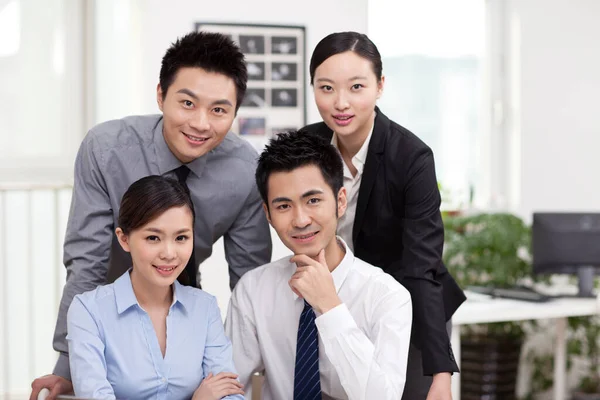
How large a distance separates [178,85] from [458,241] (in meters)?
2.65

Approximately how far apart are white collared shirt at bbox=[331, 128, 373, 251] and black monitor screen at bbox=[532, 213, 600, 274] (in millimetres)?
2102

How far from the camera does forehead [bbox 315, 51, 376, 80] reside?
1.84 metres

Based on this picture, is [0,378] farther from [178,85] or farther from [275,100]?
[178,85]

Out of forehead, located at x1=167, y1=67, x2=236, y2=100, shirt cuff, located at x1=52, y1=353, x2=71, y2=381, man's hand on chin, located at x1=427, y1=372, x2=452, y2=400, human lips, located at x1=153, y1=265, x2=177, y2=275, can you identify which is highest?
forehead, located at x1=167, y1=67, x2=236, y2=100

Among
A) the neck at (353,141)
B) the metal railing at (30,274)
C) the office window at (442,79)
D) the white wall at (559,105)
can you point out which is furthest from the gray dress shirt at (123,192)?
the white wall at (559,105)

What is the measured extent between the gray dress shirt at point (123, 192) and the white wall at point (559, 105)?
2.91 meters

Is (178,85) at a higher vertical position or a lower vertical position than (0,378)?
higher

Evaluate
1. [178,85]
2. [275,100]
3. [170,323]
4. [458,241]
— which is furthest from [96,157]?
[458,241]

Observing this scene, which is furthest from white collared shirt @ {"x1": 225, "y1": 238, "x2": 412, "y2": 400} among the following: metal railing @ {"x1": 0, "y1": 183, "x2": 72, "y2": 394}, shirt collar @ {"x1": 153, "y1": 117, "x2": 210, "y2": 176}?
metal railing @ {"x1": 0, "y1": 183, "x2": 72, "y2": 394}

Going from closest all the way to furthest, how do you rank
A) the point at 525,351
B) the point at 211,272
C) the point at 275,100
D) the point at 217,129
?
the point at 217,129
the point at 211,272
the point at 275,100
the point at 525,351

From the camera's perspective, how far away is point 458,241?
13.7 feet

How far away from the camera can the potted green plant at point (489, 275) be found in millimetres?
4164

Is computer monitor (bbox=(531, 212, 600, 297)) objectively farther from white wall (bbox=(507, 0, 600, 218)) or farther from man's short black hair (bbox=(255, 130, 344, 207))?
man's short black hair (bbox=(255, 130, 344, 207))

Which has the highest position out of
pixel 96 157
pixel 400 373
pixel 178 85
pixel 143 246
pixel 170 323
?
pixel 178 85
